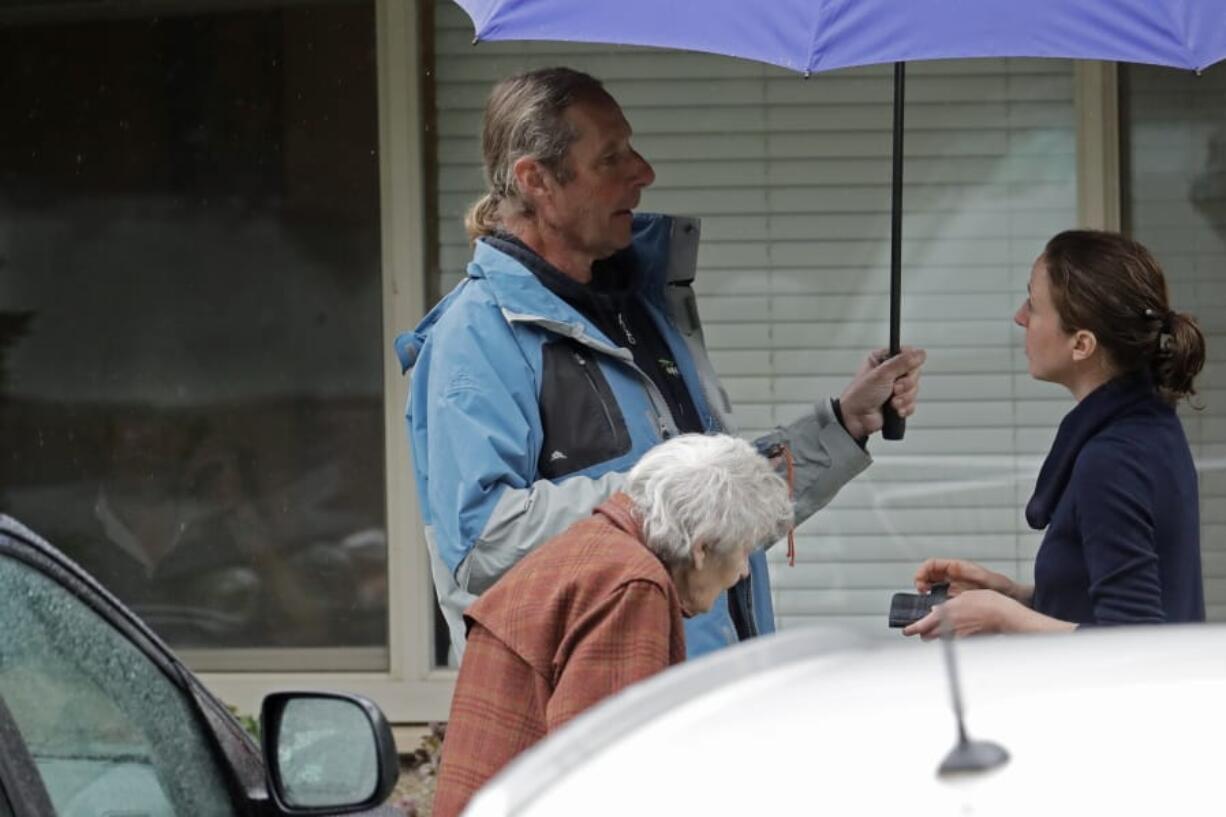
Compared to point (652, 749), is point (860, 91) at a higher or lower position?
higher

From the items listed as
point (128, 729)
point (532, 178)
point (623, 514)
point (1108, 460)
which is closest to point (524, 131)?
point (532, 178)

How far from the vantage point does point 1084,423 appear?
3.37 metres

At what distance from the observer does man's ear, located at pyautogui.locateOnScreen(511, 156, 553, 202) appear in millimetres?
3740

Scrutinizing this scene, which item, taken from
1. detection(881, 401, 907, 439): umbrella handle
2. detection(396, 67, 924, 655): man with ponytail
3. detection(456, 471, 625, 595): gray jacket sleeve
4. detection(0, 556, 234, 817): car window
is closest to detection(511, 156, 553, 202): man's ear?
detection(396, 67, 924, 655): man with ponytail

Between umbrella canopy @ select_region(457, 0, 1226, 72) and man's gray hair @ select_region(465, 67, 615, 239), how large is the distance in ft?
1.57

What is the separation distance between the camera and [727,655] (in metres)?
1.85

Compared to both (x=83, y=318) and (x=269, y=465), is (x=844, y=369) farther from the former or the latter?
(x=83, y=318)

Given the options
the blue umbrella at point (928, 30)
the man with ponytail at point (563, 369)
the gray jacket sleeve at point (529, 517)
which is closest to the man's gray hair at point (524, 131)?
the man with ponytail at point (563, 369)

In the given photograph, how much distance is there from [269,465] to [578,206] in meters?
3.29

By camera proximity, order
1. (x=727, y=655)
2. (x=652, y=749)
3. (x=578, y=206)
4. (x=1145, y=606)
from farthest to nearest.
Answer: (x=578, y=206), (x=1145, y=606), (x=727, y=655), (x=652, y=749)

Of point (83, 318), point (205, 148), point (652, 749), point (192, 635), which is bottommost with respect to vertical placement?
point (192, 635)

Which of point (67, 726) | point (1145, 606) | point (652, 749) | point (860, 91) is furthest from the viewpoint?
point (860, 91)

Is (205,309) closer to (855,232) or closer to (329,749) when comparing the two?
(855,232)

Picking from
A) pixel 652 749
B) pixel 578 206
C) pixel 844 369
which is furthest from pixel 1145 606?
pixel 844 369
